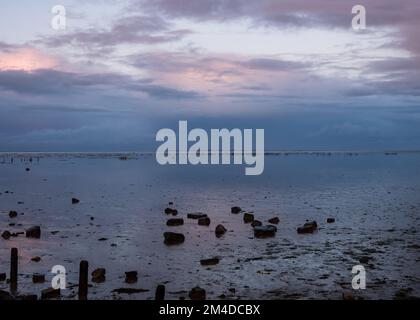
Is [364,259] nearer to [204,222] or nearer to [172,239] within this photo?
[172,239]

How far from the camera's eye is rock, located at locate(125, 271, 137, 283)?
26.2m

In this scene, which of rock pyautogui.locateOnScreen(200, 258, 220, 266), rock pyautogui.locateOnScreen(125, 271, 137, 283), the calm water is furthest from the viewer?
rock pyautogui.locateOnScreen(200, 258, 220, 266)

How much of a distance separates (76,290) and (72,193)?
176 feet

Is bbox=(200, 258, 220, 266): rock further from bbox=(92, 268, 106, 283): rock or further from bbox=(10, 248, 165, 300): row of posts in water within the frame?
bbox=(10, 248, 165, 300): row of posts in water

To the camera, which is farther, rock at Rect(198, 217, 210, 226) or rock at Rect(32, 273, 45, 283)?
rock at Rect(198, 217, 210, 226)

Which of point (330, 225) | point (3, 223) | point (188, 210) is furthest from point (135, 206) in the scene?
point (330, 225)

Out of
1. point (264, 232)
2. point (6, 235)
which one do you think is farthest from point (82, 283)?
point (264, 232)

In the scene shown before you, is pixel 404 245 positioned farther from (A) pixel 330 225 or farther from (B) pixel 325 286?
(B) pixel 325 286

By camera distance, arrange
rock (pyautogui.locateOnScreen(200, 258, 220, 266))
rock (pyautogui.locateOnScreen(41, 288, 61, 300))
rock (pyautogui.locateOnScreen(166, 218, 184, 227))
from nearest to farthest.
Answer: rock (pyautogui.locateOnScreen(41, 288, 61, 300))
rock (pyautogui.locateOnScreen(200, 258, 220, 266))
rock (pyautogui.locateOnScreen(166, 218, 184, 227))

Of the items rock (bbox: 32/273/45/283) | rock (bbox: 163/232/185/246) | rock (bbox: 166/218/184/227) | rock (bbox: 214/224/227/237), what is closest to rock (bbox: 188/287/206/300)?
rock (bbox: 32/273/45/283)

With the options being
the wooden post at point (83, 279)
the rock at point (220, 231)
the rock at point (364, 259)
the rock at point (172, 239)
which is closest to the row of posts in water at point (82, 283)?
the wooden post at point (83, 279)

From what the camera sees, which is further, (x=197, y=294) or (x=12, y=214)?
(x=12, y=214)

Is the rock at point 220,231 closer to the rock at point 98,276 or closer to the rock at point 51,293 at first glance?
the rock at point 98,276

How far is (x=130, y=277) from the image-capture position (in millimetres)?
26281
